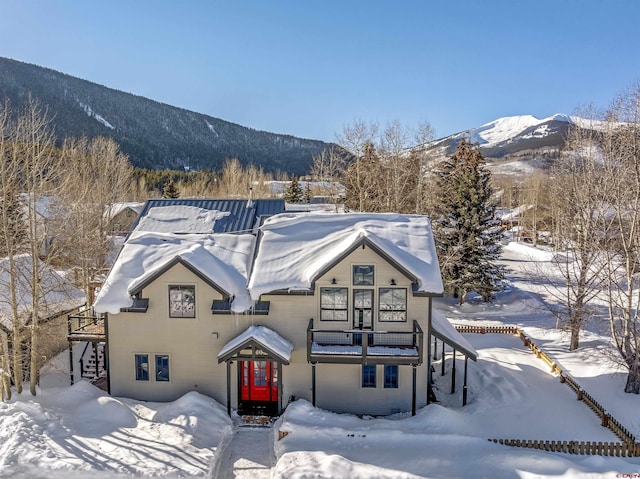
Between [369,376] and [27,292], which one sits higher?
[27,292]

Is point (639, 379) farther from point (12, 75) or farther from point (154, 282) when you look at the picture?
point (12, 75)

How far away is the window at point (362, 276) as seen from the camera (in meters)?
15.8

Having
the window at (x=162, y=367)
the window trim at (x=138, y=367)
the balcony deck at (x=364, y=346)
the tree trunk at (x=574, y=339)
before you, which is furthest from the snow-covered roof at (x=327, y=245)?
the tree trunk at (x=574, y=339)

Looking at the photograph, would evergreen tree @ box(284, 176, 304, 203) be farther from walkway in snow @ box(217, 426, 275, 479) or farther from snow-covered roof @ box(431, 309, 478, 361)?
walkway in snow @ box(217, 426, 275, 479)

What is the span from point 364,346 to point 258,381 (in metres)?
4.47

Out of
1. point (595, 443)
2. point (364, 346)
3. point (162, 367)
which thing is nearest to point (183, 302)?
point (162, 367)

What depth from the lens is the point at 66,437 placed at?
12922mm

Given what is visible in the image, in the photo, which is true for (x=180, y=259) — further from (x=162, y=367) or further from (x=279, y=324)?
(x=279, y=324)

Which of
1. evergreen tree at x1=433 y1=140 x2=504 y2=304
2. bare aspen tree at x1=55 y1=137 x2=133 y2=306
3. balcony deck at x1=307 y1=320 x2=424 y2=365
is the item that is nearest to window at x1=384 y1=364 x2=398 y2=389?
balcony deck at x1=307 y1=320 x2=424 y2=365

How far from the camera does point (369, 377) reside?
15977mm

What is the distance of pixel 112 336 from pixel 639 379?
20683mm

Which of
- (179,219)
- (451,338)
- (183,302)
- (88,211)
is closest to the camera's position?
(183,302)

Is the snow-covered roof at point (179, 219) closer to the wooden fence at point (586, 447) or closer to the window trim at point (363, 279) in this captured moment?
the window trim at point (363, 279)

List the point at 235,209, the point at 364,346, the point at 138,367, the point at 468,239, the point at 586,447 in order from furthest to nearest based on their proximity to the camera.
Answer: the point at 468,239 < the point at 235,209 < the point at 138,367 < the point at 364,346 < the point at 586,447
